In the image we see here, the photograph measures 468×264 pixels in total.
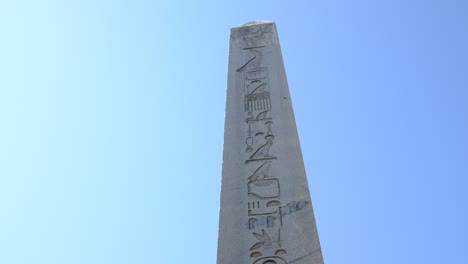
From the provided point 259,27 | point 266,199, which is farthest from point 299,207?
point 259,27

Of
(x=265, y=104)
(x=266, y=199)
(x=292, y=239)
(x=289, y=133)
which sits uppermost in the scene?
(x=265, y=104)

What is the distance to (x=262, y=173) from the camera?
6.47 metres

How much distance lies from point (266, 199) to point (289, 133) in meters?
0.89

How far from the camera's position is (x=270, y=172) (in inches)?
254

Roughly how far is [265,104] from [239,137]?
528 mm

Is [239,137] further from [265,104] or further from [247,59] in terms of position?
[247,59]

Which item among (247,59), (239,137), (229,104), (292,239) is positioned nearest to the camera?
(292,239)

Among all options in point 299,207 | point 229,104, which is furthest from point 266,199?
point 229,104

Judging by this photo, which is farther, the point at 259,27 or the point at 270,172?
the point at 259,27

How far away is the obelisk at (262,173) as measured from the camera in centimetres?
588

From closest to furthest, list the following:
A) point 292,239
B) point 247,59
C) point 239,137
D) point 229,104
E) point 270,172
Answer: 1. point 292,239
2. point 270,172
3. point 239,137
4. point 229,104
5. point 247,59

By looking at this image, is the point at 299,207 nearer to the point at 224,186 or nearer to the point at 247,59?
the point at 224,186

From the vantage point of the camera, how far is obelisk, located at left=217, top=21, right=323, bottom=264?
5.88 meters

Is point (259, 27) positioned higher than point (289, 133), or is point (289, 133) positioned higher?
point (259, 27)
